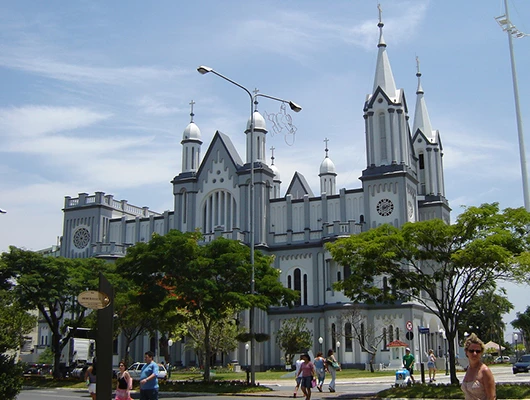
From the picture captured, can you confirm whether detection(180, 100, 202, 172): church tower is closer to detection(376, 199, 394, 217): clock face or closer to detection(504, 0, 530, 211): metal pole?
detection(376, 199, 394, 217): clock face

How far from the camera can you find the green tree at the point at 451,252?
26.2m

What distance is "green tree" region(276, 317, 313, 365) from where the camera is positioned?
58.1 metres

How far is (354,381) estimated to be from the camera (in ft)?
130

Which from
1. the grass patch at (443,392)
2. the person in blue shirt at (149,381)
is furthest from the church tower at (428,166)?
the person in blue shirt at (149,381)

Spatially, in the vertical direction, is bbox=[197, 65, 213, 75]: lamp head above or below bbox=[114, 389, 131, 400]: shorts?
above

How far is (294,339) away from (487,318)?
5463cm

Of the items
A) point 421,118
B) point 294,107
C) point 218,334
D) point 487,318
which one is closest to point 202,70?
point 294,107

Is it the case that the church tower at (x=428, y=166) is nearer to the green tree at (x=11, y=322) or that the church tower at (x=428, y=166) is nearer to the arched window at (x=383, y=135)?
the arched window at (x=383, y=135)

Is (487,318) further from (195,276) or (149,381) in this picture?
(149,381)

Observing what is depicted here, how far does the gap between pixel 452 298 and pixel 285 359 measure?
1302 inches

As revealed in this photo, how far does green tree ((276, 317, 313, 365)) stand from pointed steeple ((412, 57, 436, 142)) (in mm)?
25421

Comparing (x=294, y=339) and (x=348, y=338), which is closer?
(x=348, y=338)

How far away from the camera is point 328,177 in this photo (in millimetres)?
76938

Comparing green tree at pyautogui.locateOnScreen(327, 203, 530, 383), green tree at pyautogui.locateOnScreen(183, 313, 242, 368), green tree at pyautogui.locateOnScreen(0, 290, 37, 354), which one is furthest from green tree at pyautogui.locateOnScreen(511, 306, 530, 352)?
green tree at pyautogui.locateOnScreen(327, 203, 530, 383)
